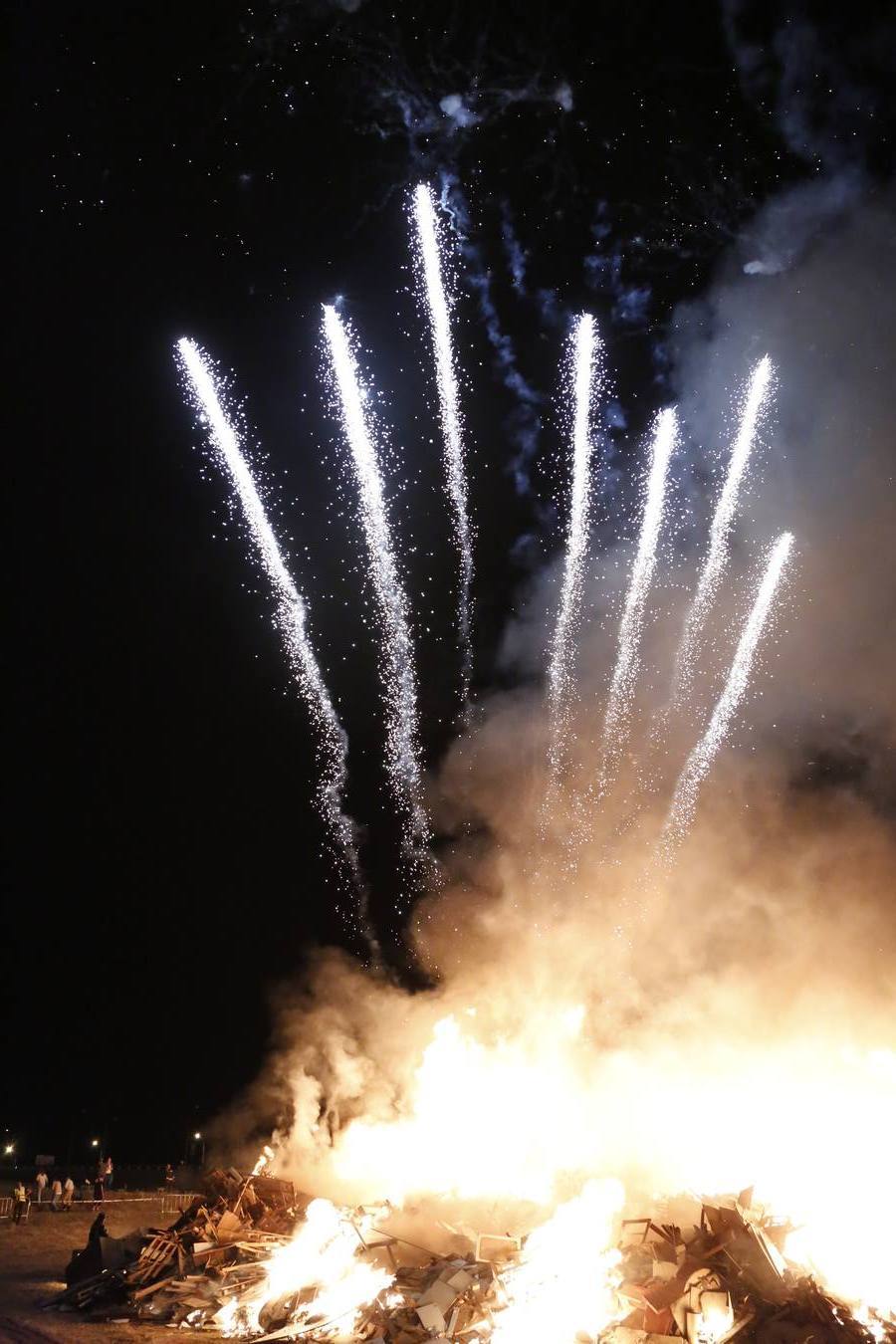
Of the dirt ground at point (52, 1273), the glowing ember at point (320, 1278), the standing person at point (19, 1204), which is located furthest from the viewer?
the standing person at point (19, 1204)

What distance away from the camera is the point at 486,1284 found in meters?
11.9

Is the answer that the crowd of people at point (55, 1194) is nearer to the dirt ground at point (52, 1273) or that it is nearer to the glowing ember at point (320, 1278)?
the dirt ground at point (52, 1273)

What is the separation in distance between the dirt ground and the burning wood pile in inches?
18.8

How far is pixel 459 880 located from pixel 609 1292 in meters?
13.5

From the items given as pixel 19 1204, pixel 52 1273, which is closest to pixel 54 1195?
pixel 19 1204

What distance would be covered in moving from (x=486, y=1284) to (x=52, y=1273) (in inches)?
293

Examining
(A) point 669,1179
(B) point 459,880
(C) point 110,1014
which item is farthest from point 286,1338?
(C) point 110,1014

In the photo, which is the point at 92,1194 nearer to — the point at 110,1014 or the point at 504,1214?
the point at 504,1214

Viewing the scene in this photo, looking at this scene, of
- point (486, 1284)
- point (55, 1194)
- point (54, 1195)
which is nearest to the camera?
point (486, 1284)

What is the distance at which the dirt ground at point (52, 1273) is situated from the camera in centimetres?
1098

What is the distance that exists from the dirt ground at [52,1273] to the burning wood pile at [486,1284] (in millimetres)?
477

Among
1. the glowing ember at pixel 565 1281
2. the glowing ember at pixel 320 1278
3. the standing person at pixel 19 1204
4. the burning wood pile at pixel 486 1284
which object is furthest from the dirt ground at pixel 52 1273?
the glowing ember at pixel 565 1281

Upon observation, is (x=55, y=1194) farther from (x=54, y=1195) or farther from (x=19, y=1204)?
(x=19, y=1204)

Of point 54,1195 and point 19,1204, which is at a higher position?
point 54,1195
